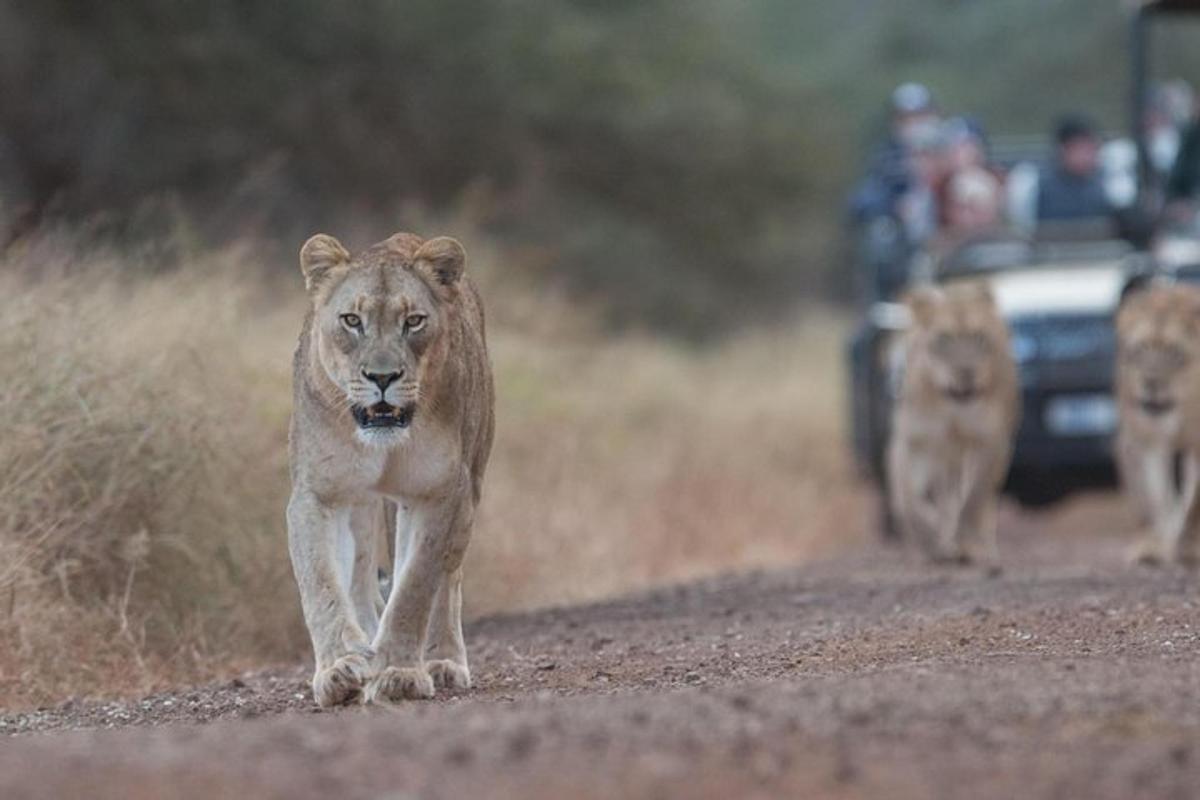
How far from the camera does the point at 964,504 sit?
39.1 feet

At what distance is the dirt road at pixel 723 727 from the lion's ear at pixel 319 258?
107cm

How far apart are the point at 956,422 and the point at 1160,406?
870mm

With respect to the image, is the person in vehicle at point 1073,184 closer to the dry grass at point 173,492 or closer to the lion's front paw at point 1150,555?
the dry grass at point 173,492

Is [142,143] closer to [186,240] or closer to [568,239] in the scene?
[568,239]

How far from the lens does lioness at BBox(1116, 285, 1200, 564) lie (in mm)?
11633

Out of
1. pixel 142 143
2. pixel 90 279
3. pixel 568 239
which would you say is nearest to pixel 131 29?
pixel 142 143

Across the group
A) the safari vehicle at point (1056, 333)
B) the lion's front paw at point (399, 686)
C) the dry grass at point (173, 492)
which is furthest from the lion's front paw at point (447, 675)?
the safari vehicle at point (1056, 333)

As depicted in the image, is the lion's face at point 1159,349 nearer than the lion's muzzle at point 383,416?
No

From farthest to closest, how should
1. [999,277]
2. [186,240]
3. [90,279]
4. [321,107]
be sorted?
1. [321,107]
2. [999,277]
3. [186,240]
4. [90,279]

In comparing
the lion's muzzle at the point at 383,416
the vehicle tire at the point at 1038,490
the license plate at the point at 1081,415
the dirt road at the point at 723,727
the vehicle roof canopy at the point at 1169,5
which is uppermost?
the vehicle roof canopy at the point at 1169,5

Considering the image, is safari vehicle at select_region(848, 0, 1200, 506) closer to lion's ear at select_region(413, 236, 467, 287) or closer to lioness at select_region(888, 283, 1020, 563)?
lioness at select_region(888, 283, 1020, 563)

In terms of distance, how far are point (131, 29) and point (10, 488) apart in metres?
9.67

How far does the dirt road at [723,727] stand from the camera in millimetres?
4406

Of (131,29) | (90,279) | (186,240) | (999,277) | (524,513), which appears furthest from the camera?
(131,29)
